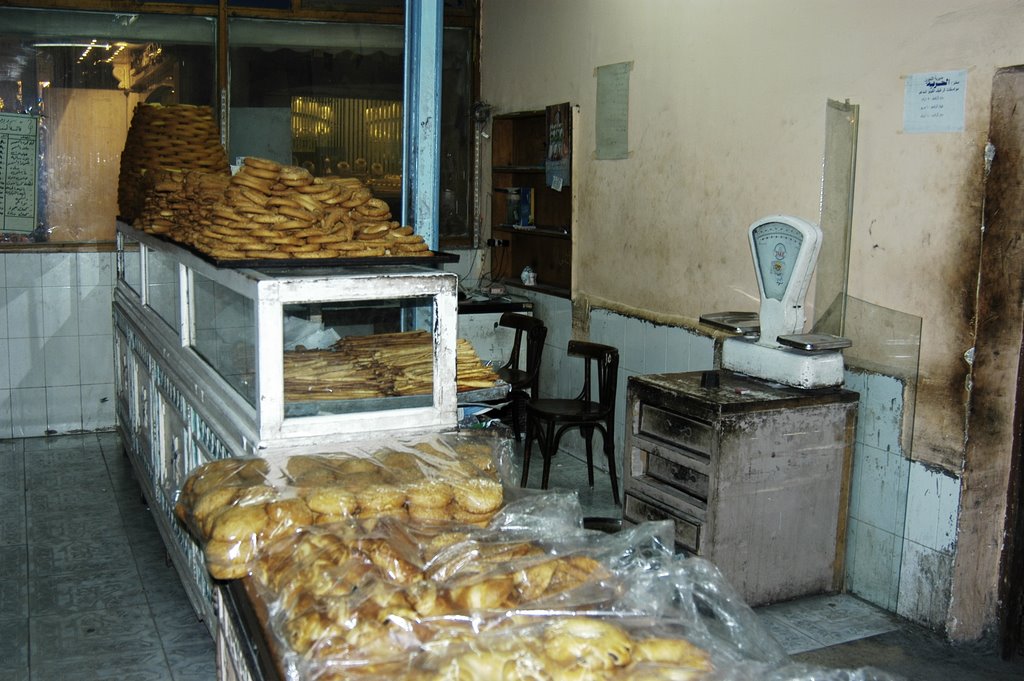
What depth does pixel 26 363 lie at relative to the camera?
6715 mm

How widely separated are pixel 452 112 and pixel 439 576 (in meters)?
6.03

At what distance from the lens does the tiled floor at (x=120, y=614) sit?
3.62 metres

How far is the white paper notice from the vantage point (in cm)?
365

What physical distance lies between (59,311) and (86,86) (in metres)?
1.55

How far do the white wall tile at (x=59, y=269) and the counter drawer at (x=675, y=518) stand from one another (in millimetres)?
4443

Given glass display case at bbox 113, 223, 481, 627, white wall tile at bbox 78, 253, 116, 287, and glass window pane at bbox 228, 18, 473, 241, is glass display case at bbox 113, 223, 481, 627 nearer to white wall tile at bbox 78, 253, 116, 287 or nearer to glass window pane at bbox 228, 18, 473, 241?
white wall tile at bbox 78, 253, 116, 287

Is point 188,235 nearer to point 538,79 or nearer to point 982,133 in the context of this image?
point 982,133

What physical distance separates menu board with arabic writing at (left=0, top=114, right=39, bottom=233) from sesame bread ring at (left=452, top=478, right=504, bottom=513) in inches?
211

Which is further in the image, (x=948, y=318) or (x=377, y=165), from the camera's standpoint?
(x=377, y=165)

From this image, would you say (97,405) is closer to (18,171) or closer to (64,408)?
(64,408)

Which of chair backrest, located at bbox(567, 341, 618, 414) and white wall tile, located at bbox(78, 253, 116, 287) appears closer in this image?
chair backrest, located at bbox(567, 341, 618, 414)

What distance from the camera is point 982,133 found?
140 inches

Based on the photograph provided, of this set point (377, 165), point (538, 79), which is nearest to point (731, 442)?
point (538, 79)

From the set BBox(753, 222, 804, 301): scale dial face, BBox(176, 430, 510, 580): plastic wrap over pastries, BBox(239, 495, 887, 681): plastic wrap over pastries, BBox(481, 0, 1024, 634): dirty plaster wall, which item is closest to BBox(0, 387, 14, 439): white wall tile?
BBox(481, 0, 1024, 634): dirty plaster wall
